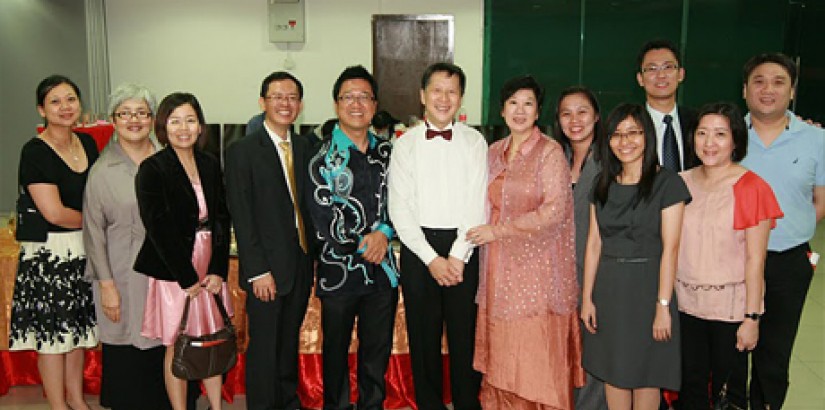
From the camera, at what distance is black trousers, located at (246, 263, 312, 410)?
112 inches

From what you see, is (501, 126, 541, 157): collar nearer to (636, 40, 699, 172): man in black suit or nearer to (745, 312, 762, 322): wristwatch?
(636, 40, 699, 172): man in black suit

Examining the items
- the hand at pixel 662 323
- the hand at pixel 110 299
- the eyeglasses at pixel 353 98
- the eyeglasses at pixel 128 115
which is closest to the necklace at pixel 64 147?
the eyeglasses at pixel 128 115

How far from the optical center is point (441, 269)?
277 centimetres

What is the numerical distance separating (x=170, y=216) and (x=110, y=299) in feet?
1.59

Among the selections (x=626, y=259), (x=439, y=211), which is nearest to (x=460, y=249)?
(x=439, y=211)

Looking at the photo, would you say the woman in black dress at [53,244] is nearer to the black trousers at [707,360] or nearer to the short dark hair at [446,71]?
the short dark hair at [446,71]

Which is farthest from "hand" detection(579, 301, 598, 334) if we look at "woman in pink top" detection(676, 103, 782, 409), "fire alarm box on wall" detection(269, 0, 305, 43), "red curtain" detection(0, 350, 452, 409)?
"fire alarm box on wall" detection(269, 0, 305, 43)

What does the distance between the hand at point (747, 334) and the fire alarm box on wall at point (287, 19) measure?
659 centimetres

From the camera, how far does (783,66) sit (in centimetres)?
286

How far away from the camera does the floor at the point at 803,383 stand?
3.41 m

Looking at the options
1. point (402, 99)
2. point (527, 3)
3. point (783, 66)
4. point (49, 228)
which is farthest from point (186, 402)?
point (527, 3)

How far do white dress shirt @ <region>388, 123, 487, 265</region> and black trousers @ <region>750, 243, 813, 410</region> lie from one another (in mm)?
1249

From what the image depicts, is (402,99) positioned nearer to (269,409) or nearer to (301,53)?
(301,53)

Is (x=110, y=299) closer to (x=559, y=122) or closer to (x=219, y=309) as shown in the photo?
(x=219, y=309)
